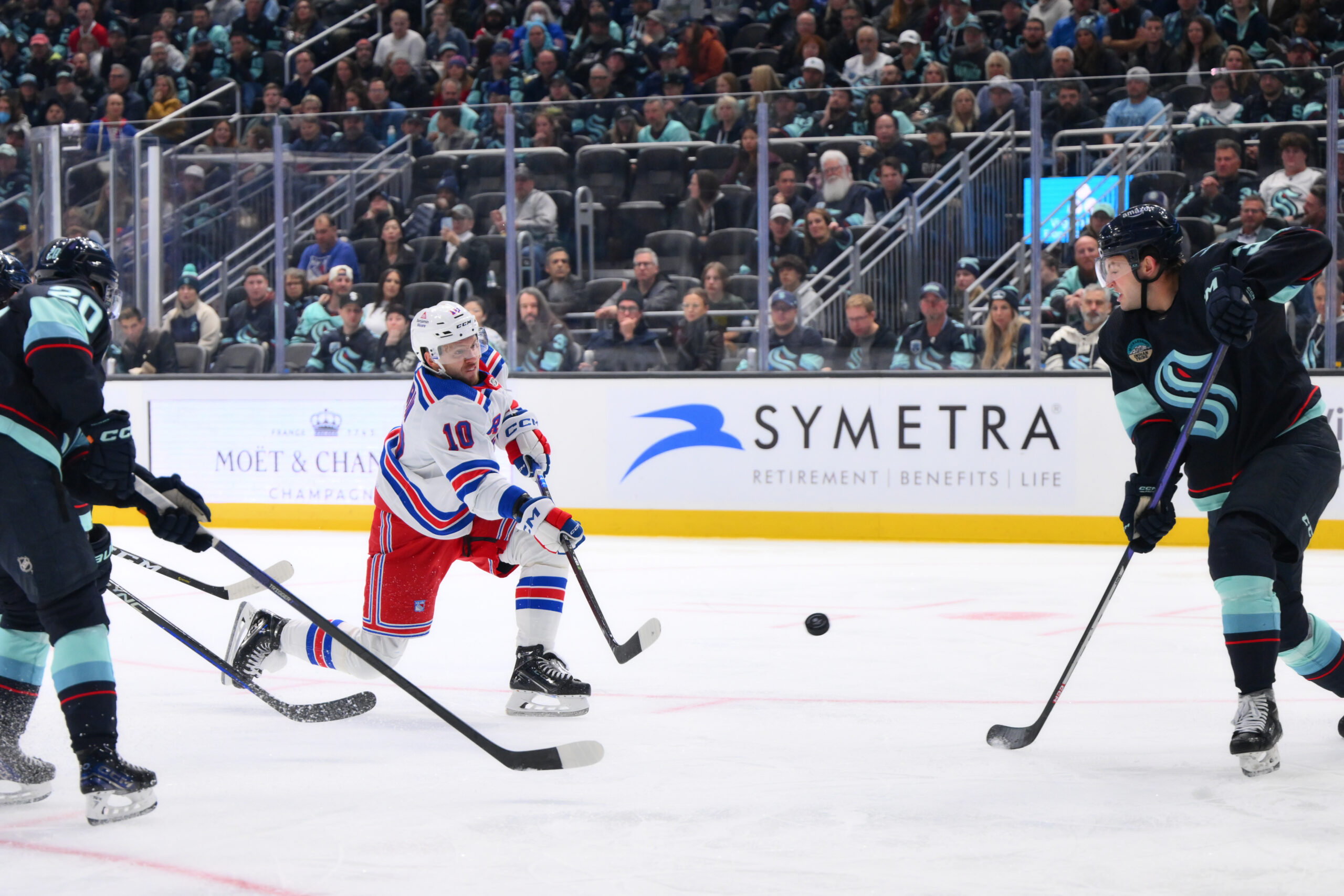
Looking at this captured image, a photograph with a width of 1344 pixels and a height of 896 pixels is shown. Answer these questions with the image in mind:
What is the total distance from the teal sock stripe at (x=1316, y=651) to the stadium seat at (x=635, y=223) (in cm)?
557

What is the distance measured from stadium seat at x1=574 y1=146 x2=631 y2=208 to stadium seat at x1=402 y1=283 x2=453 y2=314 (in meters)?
0.96

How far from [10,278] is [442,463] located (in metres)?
1.10

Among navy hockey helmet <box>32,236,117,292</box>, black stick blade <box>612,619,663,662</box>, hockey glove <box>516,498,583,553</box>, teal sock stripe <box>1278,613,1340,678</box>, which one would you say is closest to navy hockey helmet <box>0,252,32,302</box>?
navy hockey helmet <box>32,236,117,292</box>

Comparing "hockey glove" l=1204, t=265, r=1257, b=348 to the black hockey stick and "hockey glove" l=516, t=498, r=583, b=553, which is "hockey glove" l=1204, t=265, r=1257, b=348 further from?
the black hockey stick

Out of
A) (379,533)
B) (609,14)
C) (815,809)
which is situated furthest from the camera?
(609,14)

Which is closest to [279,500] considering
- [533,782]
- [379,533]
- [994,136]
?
[994,136]

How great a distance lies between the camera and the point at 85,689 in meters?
2.88

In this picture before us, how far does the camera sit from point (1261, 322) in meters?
3.25

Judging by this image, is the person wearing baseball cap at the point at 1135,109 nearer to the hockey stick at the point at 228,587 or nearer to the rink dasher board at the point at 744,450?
the rink dasher board at the point at 744,450

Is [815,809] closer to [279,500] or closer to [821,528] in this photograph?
[821,528]

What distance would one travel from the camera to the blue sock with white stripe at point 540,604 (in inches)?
159

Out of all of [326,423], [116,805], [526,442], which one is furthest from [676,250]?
[116,805]

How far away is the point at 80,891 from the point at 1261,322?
2.51 meters

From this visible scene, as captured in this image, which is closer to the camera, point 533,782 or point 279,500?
point 533,782
